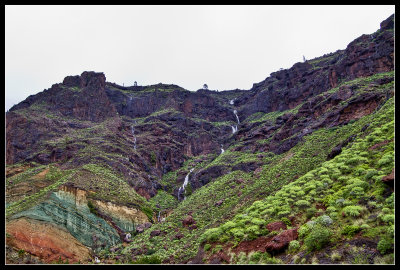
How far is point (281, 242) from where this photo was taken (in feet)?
58.7

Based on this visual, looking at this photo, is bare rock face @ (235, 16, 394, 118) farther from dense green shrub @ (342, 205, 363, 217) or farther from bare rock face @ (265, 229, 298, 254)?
bare rock face @ (265, 229, 298, 254)

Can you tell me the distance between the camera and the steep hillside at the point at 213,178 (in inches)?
738

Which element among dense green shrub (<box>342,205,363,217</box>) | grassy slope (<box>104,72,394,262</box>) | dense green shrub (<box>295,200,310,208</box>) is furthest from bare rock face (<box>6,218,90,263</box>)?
dense green shrub (<box>342,205,363,217</box>)

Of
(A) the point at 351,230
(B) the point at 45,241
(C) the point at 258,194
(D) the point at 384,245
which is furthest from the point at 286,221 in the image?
(B) the point at 45,241

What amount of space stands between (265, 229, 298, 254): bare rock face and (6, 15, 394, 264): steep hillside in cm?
8

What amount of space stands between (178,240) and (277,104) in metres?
81.9

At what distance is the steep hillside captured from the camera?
18734 mm

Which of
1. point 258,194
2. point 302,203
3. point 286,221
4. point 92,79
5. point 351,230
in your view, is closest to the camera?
point 351,230

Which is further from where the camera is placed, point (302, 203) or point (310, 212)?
point (302, 203)

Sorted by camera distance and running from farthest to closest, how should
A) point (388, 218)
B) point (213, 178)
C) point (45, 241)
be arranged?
1. point (213, 178)
2. point (45, 241)
3. point (388, 218)

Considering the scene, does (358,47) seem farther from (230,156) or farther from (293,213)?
(293,213)

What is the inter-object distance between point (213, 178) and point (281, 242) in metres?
46.3

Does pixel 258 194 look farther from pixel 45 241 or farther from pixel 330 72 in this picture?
pixel 330 72

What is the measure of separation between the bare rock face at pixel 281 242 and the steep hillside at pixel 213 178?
8 centimetres
